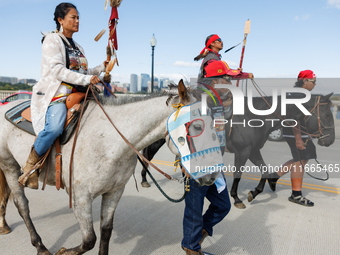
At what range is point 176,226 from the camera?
157 inches

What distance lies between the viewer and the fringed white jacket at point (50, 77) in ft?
8.36

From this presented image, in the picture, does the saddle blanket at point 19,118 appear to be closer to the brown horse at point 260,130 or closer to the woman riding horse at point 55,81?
the woman riding horse at point 55,81

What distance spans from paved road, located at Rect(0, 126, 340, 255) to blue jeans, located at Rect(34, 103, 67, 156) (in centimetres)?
150

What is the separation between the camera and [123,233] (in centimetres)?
371

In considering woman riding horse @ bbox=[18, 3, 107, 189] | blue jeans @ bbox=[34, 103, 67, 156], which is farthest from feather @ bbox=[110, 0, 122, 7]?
blue jeans @ bbox=[34, 103, 67, 156]

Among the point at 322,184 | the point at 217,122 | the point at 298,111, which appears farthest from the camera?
the point at 322,184

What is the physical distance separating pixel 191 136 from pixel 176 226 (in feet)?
7.63

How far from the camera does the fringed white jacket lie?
255 cm

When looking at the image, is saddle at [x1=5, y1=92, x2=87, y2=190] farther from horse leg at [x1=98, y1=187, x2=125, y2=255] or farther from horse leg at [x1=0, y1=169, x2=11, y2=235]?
horse leg at [x1=0, y1=169, x2=11, y2=235]

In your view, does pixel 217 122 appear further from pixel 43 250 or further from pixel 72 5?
pixel 43 250

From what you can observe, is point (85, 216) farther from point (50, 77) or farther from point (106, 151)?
point (50, 77)

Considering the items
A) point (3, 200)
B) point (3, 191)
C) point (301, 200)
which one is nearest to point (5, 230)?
point (3, 200)

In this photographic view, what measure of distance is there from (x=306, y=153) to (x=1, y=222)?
5.14 m

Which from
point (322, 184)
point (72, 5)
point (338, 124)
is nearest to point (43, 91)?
point (72, 5)
